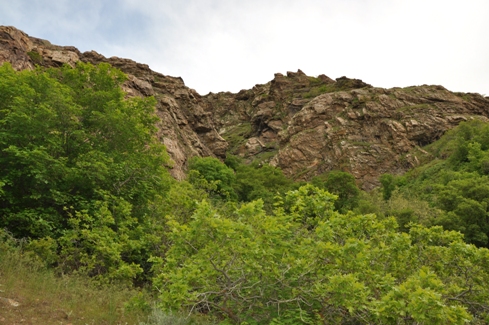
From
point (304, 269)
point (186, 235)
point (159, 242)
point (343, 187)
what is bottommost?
point (159, 242)

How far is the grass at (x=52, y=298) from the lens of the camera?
6.26 meters

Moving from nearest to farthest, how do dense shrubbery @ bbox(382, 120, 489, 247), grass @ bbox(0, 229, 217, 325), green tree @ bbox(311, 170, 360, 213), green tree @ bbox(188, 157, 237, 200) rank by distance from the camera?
grass @ bbox(0, 229, 217, 325) < dense shrubbery @ bbox(382, 120, 489, 247) < green tree @ bbox(188, 157, 237, 200) < green tree @ bbox(311, 170, 360, 213)

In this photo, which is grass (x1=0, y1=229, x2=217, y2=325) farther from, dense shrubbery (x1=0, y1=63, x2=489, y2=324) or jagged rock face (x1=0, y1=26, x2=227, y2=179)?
jagged rock face (x1=0, y1=26, x2=227, y2=179)

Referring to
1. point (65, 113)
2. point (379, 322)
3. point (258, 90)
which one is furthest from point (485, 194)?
point (258, 90)

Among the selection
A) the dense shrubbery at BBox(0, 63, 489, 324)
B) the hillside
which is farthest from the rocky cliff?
the dense shrubbery at BBox(0, 63, 489, 324)

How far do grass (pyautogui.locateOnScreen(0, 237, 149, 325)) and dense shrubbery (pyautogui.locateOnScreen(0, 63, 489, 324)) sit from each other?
63 centimetres

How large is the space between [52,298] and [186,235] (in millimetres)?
4103

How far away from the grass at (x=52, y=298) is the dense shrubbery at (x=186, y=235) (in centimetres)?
63

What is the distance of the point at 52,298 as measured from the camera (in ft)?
23.0

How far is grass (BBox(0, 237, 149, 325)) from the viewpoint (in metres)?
6.26

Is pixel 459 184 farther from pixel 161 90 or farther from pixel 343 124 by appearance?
pixel 161 90

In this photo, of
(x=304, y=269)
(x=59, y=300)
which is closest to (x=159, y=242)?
(x=59, y=300)

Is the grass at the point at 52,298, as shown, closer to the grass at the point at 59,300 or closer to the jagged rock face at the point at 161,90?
the grass at the point at 59,300

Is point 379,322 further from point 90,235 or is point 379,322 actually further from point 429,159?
point 429,159
